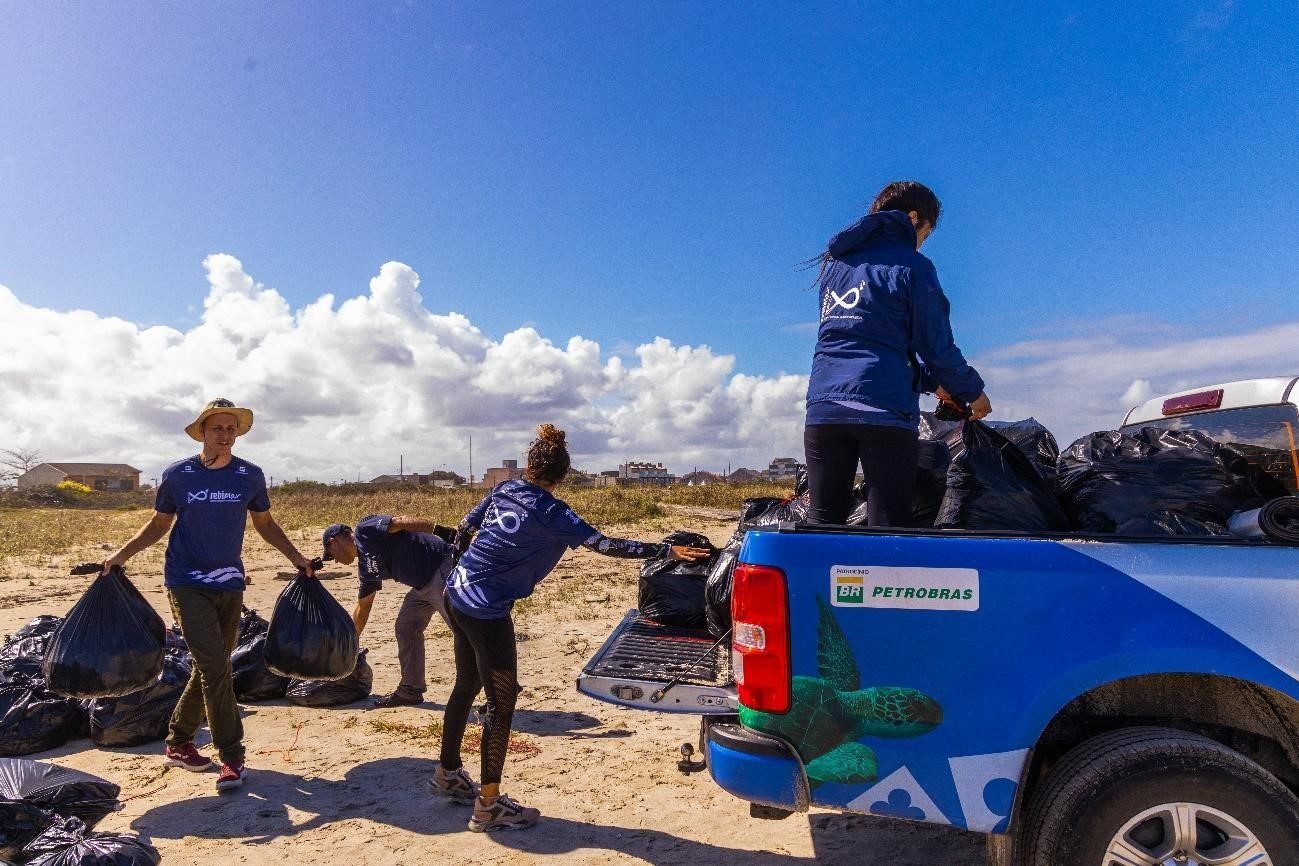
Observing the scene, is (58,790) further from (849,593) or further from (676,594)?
(849,593)

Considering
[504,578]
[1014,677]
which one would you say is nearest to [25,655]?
[504,578]

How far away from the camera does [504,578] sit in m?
4.12

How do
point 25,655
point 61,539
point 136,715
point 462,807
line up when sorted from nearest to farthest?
point 462,807 < point 136,715 < point 25,655 < point 61,539

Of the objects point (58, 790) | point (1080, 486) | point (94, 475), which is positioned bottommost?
point (58, 790)

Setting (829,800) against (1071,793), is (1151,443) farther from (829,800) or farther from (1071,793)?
(829,800)

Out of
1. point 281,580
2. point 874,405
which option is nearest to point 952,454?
point 874,405

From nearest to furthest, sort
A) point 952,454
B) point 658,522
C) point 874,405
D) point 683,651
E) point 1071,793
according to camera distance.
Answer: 1. point 1071,793
2. point 874,405
3. point 952,454
4. point 683,651
5. point 658,522

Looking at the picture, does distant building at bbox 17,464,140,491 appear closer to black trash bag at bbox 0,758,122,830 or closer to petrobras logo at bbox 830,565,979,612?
black trash bag at bbox 0,758,122,830

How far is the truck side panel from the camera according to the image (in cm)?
252

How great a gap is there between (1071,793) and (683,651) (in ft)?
5.63

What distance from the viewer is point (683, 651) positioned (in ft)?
12.7

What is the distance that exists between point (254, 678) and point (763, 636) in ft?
17.0

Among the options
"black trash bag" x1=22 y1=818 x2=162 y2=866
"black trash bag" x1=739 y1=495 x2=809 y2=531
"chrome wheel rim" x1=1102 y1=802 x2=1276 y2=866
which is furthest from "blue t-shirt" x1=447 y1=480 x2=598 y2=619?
"chrome wheel rim" x1=1102 y1=802 x2=1276 y2=866

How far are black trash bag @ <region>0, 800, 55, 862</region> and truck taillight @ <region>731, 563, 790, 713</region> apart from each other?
3.01m
